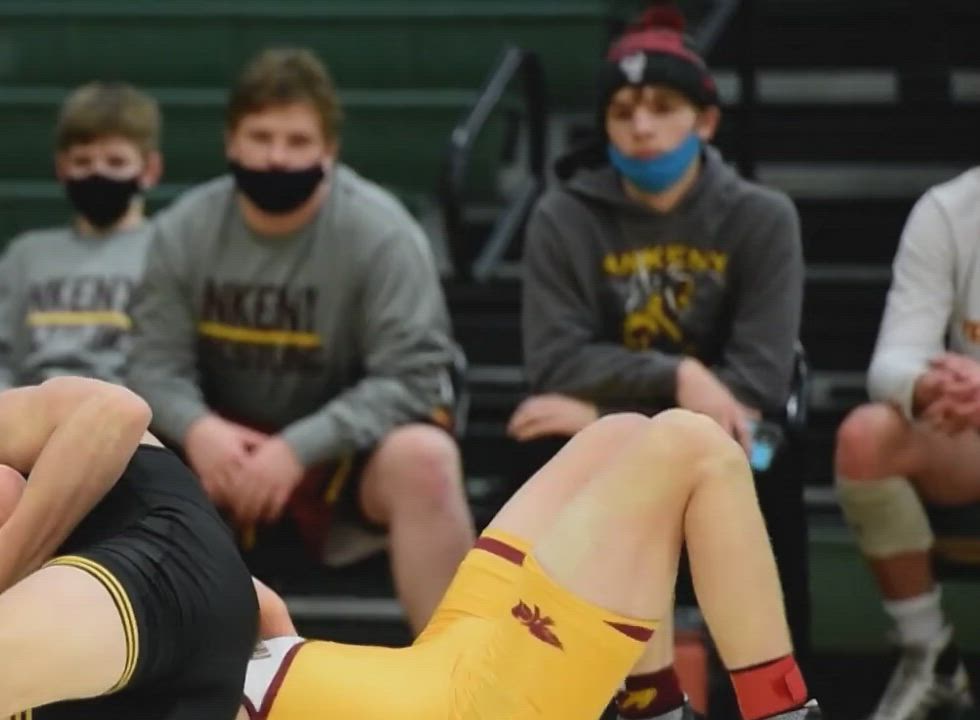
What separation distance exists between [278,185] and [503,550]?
3.98 ft

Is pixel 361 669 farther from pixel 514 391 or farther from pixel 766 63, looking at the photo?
pixel 766 63

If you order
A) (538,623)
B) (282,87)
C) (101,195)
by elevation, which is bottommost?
(538,623)

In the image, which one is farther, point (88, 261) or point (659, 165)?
point (88, 261)

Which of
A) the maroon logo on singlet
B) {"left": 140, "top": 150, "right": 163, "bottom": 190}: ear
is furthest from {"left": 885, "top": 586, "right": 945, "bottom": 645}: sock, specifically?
{"left": 140, "top": 150, "right": 163, "bottom": 190}: ear

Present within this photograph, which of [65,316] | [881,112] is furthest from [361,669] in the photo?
[881,112]

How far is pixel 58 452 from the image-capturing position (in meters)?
2.20

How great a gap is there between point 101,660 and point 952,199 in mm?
2033

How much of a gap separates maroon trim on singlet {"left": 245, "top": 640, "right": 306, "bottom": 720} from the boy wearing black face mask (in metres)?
1.69

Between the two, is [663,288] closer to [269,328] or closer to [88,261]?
[269,328]

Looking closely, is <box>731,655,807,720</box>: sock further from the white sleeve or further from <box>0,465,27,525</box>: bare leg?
the white sleeve

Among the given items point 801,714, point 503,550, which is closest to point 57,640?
point 503,550

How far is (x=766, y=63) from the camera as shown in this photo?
5.08 metres

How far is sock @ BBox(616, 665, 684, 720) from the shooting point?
2.67m

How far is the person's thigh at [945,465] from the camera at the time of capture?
129 inches
